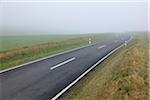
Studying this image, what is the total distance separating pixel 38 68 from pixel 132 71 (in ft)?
18.6

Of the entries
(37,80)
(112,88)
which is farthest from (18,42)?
(112,88)

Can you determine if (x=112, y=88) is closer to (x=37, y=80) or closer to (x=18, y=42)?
(x=37, y=80)

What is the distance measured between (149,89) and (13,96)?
5408mm

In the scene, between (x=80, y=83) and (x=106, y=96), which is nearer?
(x=106, y=96)

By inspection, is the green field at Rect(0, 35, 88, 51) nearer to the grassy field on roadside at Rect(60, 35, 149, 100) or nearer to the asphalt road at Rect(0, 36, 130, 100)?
the asphalt road at Rect(0, 36, 130, 100)

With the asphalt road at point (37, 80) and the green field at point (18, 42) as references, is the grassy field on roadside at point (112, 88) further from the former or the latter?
the green field at point (18, 42)

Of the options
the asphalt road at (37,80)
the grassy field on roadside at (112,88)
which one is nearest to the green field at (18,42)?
the asphalt road at (37,80)

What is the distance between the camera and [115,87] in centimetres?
1050

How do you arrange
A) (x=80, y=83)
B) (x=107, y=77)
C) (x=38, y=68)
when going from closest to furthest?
(x=80, y=83)
(x=107, y=77)
(x=38, y=68)

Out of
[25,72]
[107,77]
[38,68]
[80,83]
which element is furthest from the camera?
[38,68]

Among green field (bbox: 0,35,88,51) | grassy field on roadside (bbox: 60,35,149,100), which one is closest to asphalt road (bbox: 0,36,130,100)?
grassy field on roadside (bbox: 60,35,149,100)

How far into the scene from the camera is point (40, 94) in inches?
392

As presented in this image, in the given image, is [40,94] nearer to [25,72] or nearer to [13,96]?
[13,96]

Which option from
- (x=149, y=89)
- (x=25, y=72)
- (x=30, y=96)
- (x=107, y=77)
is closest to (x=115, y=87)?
(x=149, y=89)
